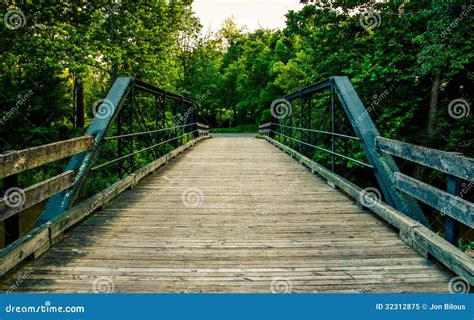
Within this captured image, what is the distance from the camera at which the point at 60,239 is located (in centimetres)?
375

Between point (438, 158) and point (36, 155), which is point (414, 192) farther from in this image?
point (36, 155)

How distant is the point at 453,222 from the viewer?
3.08 m

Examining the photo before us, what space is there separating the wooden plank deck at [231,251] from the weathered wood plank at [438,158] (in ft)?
2.65

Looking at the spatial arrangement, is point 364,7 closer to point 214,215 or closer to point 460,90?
point 460,90

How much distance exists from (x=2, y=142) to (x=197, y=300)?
54.6ft

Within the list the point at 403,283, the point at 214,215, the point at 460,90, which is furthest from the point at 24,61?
the point at 460,90

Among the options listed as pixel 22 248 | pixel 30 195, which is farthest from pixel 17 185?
pixel 22 248

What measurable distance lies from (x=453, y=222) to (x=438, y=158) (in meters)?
0.57

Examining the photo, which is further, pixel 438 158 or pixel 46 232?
pixel 46 232

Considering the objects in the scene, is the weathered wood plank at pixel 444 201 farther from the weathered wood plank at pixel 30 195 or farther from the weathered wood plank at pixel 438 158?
the weathered wood plank at pixel 30 195

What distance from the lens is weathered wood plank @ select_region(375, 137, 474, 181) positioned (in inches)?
113

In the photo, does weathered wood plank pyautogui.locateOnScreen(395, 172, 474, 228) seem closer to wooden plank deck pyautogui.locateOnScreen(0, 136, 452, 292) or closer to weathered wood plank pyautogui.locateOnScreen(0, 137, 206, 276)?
wooden plank deck pyautogui.locateOnScreen(0, 136, 452, 292)

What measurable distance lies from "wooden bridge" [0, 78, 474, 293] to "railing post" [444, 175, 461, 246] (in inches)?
0.4

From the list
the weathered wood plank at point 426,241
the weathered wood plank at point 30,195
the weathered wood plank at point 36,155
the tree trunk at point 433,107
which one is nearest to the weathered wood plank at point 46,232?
the weathered wood plank at point 30,195
